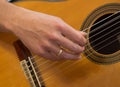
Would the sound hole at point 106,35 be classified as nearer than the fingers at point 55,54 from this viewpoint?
No

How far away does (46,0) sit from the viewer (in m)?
1.05

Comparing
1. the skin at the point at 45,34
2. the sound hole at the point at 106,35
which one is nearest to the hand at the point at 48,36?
→ the skin at the point at 45,34

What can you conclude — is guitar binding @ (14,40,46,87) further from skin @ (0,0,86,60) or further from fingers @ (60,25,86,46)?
fingers @ (60,25,86,46)

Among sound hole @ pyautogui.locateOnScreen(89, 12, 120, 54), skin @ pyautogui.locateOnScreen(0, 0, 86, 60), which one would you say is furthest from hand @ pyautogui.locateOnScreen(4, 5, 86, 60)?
sound hole @ pyautogui.locateOnScreen(89, 12, 120, 54)

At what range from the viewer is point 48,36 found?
917mm

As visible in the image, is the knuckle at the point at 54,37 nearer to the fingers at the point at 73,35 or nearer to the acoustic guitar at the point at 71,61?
the fingers at the point at 73,35

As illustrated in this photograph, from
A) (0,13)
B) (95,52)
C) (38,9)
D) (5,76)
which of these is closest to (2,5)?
(0,13)

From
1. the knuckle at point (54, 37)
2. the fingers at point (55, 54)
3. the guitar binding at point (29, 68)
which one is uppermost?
the knuckle at point (54, 37)

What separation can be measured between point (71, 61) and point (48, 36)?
0.17m

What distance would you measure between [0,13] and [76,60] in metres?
0.35

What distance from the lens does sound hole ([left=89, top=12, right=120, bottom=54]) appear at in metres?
1.06

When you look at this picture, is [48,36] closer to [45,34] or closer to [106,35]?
[45,34]

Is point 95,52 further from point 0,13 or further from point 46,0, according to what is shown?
point 0,13

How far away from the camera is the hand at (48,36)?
916 millimetres
